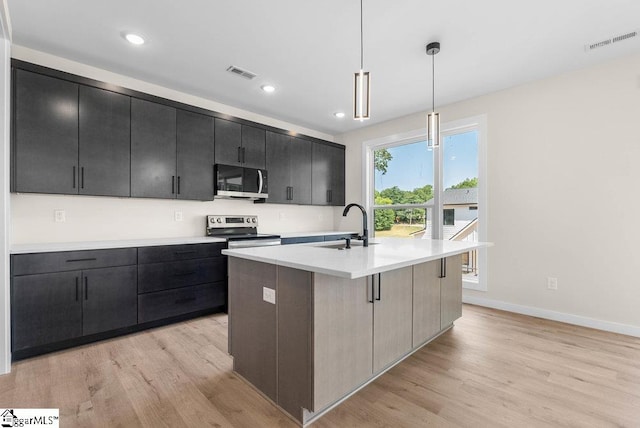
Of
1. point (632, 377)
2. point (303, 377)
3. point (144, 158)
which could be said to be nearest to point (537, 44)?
point (632, 377)

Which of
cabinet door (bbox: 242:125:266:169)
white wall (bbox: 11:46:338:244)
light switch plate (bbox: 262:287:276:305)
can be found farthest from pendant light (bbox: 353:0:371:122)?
white wall (bbox: 11:46:338:244)

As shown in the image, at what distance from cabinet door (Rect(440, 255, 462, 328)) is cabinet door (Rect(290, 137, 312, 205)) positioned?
99.4 inches

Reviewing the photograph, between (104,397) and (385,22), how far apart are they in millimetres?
3239

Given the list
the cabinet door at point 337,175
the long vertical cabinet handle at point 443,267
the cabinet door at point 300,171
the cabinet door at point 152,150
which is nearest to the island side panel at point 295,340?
the long vertical cabinet handle at point 443,267

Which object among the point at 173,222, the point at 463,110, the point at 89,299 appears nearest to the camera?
the point at 89,299

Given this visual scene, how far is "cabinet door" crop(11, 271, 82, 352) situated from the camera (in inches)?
88.3

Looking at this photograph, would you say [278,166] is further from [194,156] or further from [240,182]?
[194,156]

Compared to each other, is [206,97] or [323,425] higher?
[206,97]

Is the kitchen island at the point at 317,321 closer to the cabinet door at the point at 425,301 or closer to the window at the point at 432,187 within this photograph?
the cabinet door at the point at 425,301

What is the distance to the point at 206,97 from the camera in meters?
3.79

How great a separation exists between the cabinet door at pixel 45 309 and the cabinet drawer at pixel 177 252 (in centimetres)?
52

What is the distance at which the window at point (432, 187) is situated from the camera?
3.90 m

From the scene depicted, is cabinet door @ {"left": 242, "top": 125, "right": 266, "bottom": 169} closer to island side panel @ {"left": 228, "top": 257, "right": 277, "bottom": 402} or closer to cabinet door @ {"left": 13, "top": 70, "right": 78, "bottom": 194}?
cabinet door @ {"left": 13, "top": 70, "right": 78, "bottom": 194}

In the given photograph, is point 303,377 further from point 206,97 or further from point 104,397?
point 206,97
